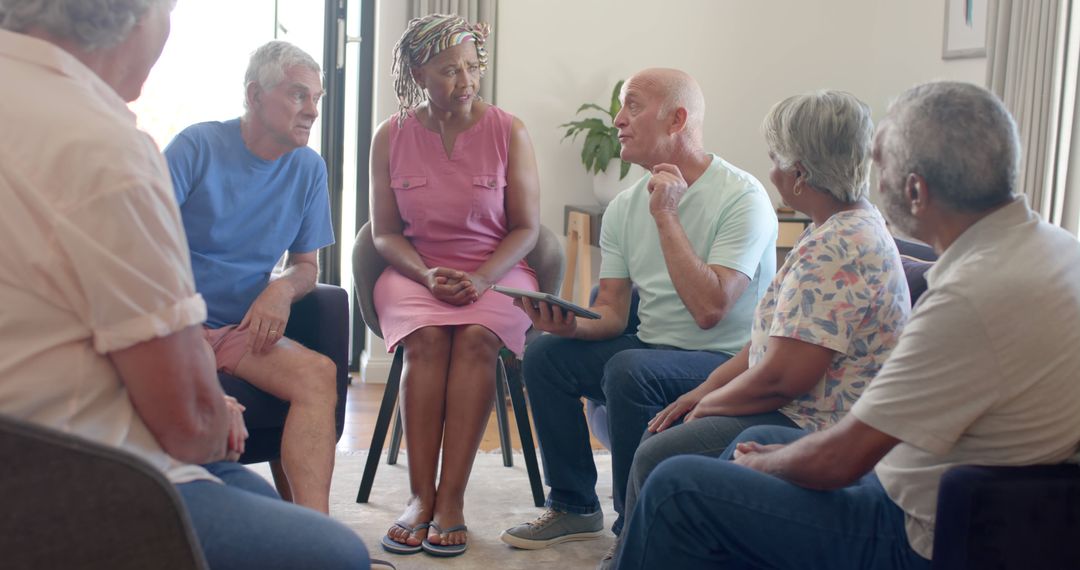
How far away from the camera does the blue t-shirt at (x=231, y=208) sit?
2.44 meters

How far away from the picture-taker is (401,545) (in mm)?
2514

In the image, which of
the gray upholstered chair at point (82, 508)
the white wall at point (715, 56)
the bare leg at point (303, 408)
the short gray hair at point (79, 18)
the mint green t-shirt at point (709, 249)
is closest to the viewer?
the gray upholstered chair at point (82, 508)

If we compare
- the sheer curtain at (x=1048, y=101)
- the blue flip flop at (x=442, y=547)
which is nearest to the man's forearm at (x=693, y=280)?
the blue flip flop at (x=442, y=547)

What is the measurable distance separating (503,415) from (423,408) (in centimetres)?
65

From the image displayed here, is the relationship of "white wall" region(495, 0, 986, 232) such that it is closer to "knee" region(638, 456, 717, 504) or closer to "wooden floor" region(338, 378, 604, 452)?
"wooden floor" region(338, 378, 604, 452)

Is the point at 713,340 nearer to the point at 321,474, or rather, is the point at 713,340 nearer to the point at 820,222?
the point at 820,222

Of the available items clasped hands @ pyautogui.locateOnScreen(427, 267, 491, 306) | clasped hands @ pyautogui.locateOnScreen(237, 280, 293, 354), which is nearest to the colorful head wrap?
clasped hands @ pyautogui.locateOnScreen(427, 267, 491, 306)

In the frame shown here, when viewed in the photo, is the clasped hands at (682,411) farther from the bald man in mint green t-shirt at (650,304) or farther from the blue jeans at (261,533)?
the blue jeans at (261,533)

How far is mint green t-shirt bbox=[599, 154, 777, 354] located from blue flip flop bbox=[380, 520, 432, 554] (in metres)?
0.70

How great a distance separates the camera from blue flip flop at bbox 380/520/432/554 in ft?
8.21

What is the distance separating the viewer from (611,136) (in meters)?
4.45

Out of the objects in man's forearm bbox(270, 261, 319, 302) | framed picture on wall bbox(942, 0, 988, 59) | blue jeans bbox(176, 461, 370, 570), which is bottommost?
blue jeans bbox(176, 461, 370, 570)

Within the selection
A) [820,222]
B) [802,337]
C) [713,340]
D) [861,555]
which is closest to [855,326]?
[802,337]

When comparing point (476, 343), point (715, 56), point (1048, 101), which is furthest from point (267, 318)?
point (715, 56)
